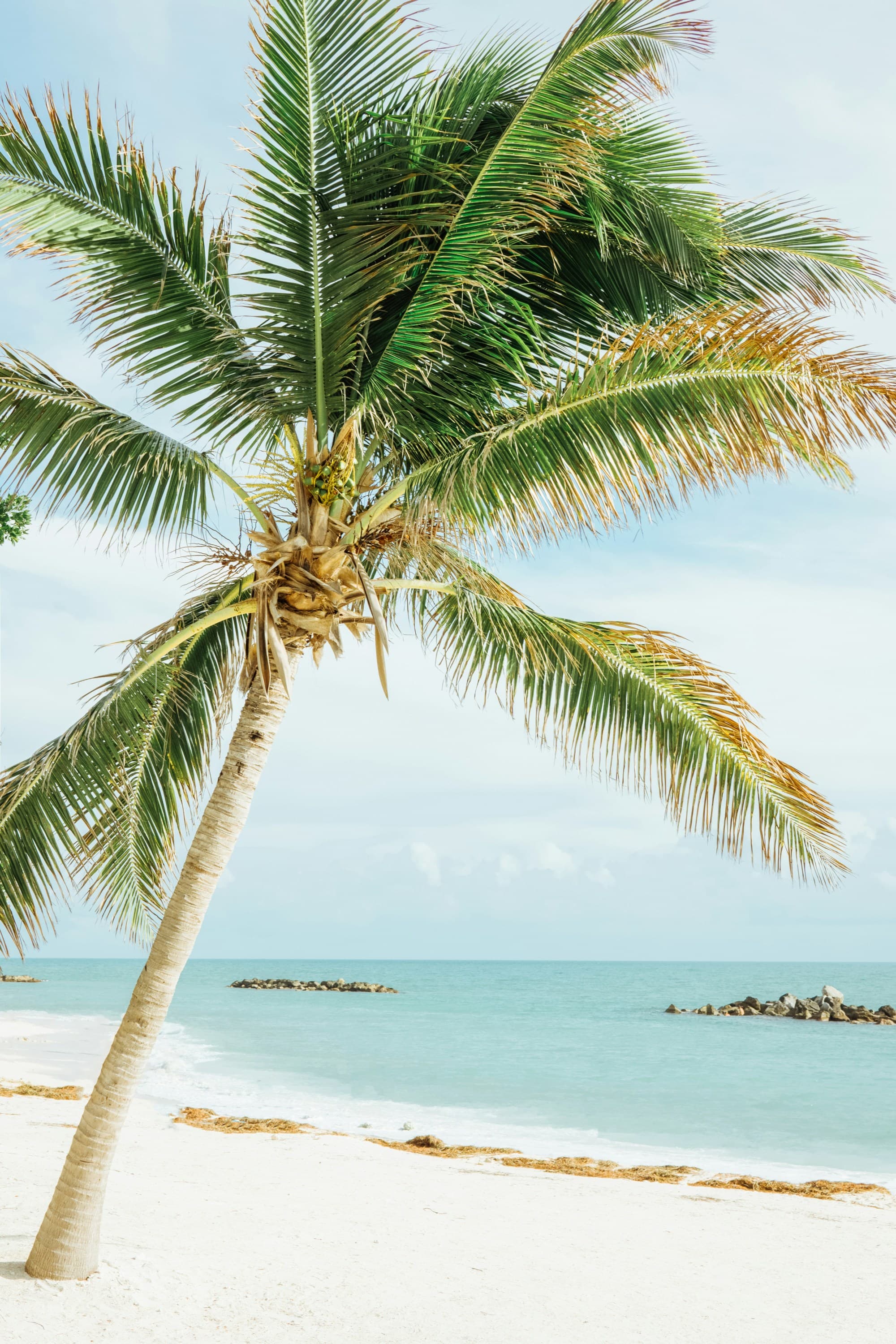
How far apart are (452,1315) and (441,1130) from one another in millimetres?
8847

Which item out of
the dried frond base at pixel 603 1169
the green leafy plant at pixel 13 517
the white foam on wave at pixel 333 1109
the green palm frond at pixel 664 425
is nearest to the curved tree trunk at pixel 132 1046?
the green palm frond at pixel 664 425

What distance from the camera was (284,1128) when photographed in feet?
38.5

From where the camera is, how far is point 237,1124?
11.9m

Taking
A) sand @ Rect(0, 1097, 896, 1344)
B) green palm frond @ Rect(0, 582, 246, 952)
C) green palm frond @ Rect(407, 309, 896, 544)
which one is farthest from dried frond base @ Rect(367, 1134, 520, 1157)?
green palm frond @ Rect(407, 309, 896, 544)

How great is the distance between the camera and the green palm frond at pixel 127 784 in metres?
5.42

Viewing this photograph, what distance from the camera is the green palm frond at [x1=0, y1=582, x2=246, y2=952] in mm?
5418

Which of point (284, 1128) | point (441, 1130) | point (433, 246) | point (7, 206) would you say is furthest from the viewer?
point (441, 1130)

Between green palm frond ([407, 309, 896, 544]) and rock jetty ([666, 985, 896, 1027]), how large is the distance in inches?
1288

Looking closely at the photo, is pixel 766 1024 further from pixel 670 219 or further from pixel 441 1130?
pixel 670 219

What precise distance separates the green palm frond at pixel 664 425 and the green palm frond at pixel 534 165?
44cm

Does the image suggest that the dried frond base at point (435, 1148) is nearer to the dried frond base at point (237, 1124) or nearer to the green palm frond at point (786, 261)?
the dried frond base at point (237, 1124)

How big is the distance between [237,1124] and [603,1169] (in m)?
4.28

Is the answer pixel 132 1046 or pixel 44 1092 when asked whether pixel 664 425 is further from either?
pixel 44 1092

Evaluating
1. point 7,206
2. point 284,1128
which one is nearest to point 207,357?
point 7,206
